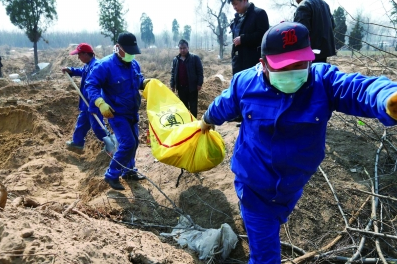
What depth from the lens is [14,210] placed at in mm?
2330

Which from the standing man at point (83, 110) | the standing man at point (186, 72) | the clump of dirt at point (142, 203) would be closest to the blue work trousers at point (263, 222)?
the clump of dirt at point (142, 203)

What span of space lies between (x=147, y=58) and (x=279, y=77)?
28.7m

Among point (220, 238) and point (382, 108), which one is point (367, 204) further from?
point (382, 108)

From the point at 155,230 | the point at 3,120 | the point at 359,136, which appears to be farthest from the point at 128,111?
the point at 3,120

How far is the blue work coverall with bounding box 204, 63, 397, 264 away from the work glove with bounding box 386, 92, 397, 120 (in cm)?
9

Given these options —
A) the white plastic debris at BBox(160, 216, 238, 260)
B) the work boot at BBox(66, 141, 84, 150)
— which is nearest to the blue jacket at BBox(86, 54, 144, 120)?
the white plastic debris at BBox(160, 216, 238, 260)

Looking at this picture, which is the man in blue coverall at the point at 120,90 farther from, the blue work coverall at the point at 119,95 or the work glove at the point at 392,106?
the work glove at the point at 392,106

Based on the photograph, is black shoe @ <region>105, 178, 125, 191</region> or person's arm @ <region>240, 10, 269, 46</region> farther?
person's arm @ <region>240, 10, 269, 46</region>

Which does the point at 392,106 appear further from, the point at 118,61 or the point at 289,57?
the point at 118,61

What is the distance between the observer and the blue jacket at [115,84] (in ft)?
12.3

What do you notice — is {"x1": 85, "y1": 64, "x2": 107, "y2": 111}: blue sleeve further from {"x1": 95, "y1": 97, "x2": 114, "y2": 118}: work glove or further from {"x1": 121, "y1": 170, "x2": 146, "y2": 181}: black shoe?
{"x1": 121, "y1": 170, "x2": 146, "y2": 181}: black shoe

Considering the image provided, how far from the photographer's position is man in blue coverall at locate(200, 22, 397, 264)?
5.56ft

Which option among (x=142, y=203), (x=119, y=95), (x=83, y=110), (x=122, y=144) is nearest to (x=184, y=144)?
(x=142, y=203)

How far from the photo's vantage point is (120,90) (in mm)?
3887
